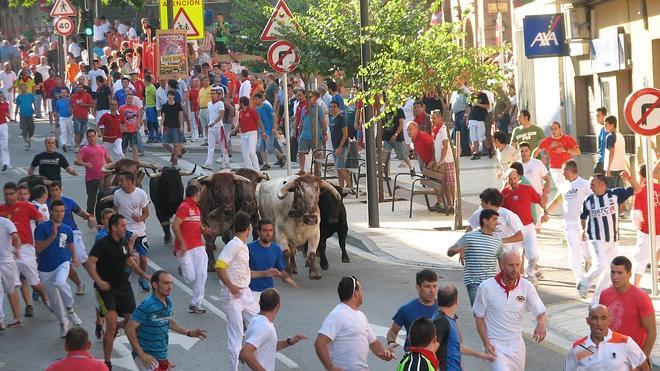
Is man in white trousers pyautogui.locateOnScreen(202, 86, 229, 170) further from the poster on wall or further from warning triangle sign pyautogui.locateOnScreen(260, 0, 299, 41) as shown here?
the poster on wall

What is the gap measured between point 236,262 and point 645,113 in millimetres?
5853

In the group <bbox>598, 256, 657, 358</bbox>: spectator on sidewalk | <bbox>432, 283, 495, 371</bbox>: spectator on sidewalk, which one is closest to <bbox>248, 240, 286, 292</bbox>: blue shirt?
<bbox>432, 283, 495, 371</bbox>: spectator on sidewalk

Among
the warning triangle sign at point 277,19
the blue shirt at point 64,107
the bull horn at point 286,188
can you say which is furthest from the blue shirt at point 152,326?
the blue shirt at point 64,107

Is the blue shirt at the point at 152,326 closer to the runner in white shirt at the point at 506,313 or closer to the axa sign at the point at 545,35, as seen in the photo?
the runner in white shirt at the point at 506,313

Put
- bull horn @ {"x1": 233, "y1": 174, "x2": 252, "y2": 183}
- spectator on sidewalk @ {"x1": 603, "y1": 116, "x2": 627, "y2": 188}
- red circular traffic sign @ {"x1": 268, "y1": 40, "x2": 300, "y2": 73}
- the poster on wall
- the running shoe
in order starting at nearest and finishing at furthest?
the running shoe
bull horn @ {"x1": 233, "y1": 174, "x2": 252, "y2": 183}
spectator on sidewalk @ {"x1": 603, "y1": 116, "x2": 627, "y2": 188}
red circular traffic sign @ {"x1": 268, "y1": 40, "x2": 300, "y2": 73}
the poster on wall

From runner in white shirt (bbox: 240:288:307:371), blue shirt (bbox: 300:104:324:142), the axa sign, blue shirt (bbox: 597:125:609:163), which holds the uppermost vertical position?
the axa sign

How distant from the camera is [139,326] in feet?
42.7

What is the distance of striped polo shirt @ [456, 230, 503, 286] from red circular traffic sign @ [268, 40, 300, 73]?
42.3ft

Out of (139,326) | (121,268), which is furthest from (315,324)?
(139,326)

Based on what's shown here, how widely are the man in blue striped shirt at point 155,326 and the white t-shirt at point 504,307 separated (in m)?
2.55

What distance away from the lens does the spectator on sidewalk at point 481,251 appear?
14422mm

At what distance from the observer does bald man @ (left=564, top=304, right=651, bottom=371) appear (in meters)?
11.3

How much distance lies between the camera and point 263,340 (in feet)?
39.3

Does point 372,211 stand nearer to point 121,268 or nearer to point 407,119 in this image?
point 121,268
